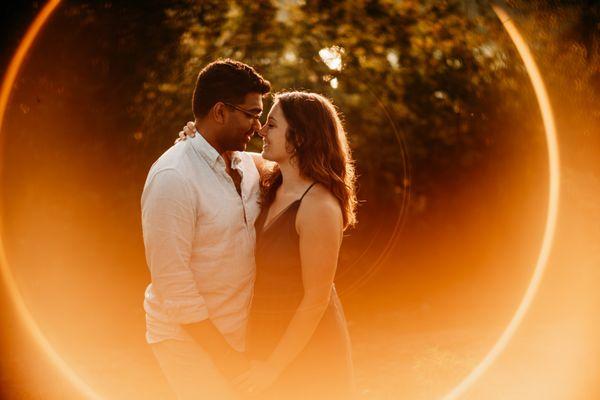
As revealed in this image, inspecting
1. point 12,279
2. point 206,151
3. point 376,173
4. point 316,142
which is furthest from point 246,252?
point 376,173

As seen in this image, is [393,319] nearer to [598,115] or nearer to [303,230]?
[598,115]

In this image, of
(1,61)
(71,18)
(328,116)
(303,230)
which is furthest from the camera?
(71,18)

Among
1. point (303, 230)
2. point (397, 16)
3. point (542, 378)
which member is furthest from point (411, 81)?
point (303, 230)

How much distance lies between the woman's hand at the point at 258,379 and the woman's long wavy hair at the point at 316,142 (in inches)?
33.6

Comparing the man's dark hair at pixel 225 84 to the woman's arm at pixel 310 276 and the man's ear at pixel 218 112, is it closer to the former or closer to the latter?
the man's ear at pixel 218 112

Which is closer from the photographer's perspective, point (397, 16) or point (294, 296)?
point (294, 296)

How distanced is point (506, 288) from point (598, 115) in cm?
206

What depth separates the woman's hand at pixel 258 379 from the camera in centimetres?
289

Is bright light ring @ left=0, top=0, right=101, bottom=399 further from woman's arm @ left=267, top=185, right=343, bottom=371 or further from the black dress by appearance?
woman's arm @ left=267, top=185, right=343, bottom=371

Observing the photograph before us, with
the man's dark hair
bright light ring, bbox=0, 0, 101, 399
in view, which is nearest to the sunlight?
bright light ring, bbox=0, 0, 101, 399

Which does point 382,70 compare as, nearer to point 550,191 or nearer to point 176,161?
point 550,191

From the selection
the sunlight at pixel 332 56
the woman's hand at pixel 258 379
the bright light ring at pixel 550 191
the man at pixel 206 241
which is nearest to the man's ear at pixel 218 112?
the man at pixel 206 241

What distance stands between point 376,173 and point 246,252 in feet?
10.5

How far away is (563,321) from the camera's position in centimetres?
522
